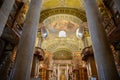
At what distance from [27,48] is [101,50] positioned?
2553 millimetres

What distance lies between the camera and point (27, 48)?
4254 mm

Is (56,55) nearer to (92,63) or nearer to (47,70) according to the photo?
(47,70)

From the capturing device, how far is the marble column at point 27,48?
371 cm

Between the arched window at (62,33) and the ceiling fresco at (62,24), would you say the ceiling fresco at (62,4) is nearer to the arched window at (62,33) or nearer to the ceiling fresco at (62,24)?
the ceiling fresco at (62,24)

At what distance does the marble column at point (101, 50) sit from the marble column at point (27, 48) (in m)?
2.30

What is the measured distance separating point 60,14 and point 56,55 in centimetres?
1313

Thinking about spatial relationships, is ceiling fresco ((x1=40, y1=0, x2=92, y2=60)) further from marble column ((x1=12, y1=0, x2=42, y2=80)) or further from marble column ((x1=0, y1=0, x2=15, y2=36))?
marble column ((x1=0, y1=0, x2=15, y2=36))

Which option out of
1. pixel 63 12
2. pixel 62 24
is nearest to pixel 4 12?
pixel 63 12

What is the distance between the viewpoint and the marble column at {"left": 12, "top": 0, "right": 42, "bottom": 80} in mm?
3707

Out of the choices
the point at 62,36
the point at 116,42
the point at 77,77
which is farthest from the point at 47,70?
the point at 116,42

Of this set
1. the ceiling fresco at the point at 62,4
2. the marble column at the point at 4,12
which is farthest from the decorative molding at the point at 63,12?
the marble column at the point at 4,12

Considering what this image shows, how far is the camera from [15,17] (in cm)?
794

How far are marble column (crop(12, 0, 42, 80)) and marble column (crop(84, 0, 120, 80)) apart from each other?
2301mm

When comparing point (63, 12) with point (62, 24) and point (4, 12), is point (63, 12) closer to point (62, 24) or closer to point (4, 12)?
point (62, 24)
